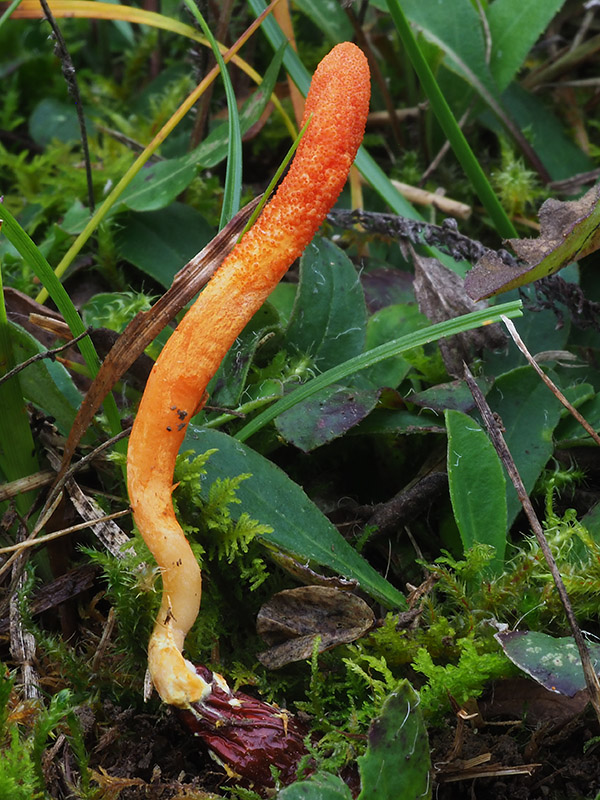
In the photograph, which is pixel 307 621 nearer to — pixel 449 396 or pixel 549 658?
pixel 549 658

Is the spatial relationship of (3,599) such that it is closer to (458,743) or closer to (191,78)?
(458,743)

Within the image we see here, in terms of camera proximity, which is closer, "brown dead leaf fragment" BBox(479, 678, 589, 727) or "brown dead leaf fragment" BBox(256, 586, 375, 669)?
"brown dead leaf fragment" BBox(479, 678, 589, 727)

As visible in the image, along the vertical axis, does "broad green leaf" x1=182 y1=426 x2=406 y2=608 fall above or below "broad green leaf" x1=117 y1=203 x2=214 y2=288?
below

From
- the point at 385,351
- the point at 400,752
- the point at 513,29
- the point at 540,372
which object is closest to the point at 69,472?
the point at 385,351

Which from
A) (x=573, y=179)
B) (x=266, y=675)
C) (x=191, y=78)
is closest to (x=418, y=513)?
(x=266, y=675)

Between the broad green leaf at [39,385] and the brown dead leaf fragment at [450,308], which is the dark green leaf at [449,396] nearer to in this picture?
the brown dead leaf fragment at [450,308]

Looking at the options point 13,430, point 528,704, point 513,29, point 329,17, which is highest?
point 329,17

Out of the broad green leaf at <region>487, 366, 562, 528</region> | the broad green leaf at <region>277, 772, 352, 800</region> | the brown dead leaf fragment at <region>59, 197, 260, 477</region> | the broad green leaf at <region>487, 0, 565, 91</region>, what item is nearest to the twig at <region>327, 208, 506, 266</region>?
the broad green leaf at <region>487, 366, 562, 528</region>

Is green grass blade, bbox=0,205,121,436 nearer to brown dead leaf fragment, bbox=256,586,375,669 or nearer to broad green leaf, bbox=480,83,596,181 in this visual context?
brown dead leaf fragment, bbox=256,586,375,669
